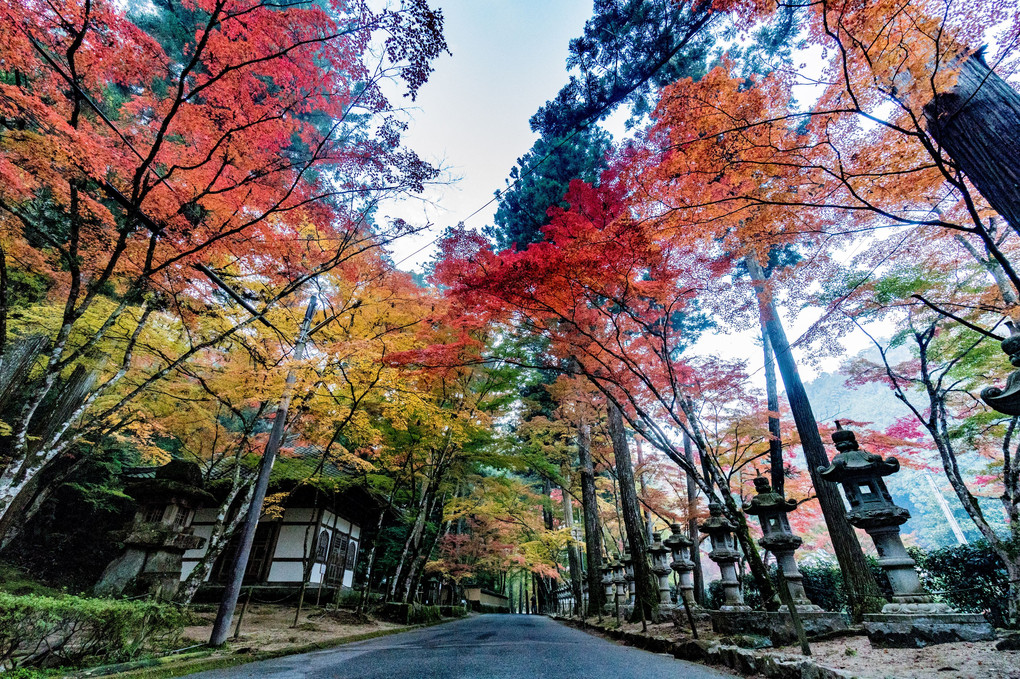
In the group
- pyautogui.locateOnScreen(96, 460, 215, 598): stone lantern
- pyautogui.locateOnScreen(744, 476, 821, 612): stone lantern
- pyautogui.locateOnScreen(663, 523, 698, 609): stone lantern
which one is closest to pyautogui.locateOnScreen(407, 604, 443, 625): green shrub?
pyautogui.locateOnScreen(96, 460, 215, 598): stone lantern

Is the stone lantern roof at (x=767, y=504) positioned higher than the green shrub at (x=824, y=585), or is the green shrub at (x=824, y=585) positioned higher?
the stone lantern roof at (x=767, y=504)

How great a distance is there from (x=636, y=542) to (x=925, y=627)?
5101 millimetres

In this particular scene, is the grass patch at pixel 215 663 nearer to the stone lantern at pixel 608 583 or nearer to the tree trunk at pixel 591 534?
the tree trunk at pixel 591 534

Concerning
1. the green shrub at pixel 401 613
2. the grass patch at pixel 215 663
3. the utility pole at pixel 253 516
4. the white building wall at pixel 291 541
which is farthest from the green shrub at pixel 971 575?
the white building wall at pixel 291 541

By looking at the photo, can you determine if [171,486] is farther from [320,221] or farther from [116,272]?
[320,221]

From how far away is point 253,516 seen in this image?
20.9ft

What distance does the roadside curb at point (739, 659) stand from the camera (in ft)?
10.5

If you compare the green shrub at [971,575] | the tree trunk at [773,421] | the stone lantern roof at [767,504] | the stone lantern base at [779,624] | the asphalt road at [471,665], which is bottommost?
the asphalt road at [471,665]

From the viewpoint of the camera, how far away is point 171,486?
8.31 m

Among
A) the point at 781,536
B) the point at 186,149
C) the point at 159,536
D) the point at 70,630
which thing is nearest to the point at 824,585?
the point at 781,536

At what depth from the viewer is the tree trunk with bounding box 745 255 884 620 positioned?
6.78 m

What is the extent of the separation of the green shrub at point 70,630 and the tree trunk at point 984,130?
9072 mm

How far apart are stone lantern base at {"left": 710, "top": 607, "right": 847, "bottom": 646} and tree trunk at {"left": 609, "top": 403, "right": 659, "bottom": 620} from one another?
2344mm

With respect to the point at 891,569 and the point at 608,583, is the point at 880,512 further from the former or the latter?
the point at 608,583
